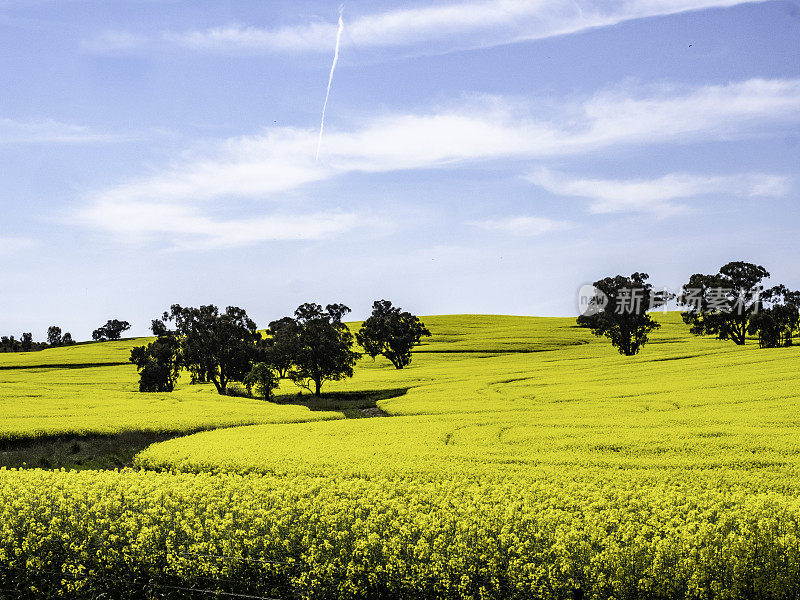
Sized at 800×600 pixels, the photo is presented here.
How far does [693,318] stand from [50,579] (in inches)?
3008

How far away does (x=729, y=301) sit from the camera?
73.8 metres

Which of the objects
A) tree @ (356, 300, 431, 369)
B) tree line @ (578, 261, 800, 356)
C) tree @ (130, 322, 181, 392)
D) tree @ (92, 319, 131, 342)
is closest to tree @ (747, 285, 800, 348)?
tree line @ (578, 261, 800, 356)

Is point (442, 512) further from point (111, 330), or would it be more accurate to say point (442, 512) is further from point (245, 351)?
point (111, 330)

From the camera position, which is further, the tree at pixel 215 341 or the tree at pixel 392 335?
the tree at pixel 392 335

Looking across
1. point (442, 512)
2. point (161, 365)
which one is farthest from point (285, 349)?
point (442, 512)

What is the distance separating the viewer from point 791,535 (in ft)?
34.7

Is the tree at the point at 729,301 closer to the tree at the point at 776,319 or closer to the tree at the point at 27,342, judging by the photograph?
the tree at the point at 776,319

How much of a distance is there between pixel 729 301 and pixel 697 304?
3.58 metres

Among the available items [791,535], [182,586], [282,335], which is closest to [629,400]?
[791,535]

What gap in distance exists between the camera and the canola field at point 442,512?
411 inches

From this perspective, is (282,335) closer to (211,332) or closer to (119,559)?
(211,332)

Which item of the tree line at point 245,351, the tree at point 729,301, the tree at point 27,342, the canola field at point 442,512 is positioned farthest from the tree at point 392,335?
the tree at point 27,342

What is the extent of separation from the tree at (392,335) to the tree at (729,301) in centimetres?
3140

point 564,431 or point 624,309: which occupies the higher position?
point 624,309
